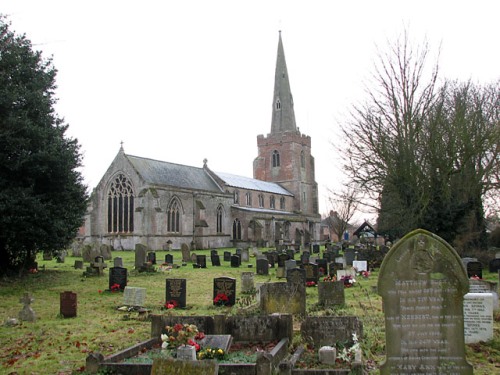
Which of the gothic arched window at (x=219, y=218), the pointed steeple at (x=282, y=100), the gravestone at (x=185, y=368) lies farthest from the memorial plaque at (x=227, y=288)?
the pointed steeple at (x=282, y=100)

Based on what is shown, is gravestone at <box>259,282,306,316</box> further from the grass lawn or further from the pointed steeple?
the pointed steeple

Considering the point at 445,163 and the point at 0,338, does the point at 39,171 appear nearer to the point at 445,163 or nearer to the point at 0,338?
the point at 0,338

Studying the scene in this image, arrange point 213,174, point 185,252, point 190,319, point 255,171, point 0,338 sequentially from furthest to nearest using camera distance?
point 255,171
point 213,174
point 185,252
point 0,338
point 190,319

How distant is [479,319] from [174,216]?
3615cm

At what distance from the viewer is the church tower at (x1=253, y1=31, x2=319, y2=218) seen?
64812 mm

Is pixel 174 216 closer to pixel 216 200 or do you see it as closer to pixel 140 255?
pixel 216 200

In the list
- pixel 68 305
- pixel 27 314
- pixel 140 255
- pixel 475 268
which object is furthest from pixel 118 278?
pixel 475 268

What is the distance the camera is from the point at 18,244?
691 inches

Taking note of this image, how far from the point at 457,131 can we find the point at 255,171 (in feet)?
161

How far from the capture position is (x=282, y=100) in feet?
213

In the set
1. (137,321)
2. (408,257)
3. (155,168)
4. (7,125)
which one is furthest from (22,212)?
(155,168)

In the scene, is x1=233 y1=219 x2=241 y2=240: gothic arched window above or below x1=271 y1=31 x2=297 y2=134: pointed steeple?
below

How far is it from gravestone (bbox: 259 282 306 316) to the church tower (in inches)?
2127

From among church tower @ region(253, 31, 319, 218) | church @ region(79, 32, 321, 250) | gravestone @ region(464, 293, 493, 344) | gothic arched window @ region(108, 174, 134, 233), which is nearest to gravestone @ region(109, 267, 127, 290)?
gravestone @ region(464, 293, 493, 344)
